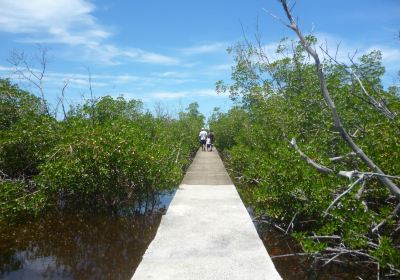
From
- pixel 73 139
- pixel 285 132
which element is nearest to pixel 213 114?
pixel 285 132

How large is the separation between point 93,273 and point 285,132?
610 centimetres

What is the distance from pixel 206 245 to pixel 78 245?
108 inches

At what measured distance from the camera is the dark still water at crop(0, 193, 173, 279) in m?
5.75

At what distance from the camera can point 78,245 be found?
6.95 metres

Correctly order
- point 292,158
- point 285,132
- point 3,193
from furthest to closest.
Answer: point 285,132 → point 3,193 → point 292,158

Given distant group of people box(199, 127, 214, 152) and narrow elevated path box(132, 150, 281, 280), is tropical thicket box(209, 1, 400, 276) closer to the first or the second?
narrow elevated path box(132, 150, 281, 280)

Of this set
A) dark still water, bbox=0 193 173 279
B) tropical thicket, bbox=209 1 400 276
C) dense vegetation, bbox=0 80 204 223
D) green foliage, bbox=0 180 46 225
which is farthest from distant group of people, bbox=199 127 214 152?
green foliage, bbox=0 180 46 225

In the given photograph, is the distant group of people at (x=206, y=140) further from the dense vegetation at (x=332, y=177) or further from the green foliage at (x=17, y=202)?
the green foliage at (x=17, y=202)

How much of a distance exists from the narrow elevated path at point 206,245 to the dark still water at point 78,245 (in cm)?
71

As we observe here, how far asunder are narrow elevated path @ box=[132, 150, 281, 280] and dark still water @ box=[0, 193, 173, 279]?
2.32 ft

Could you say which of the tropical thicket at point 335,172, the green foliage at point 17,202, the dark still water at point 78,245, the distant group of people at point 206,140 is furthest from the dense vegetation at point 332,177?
the distant group of people at point 206,140

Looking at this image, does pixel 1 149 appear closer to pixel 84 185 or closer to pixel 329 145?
pixel 84 185

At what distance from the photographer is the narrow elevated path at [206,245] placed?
460cm

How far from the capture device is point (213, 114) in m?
37.4
